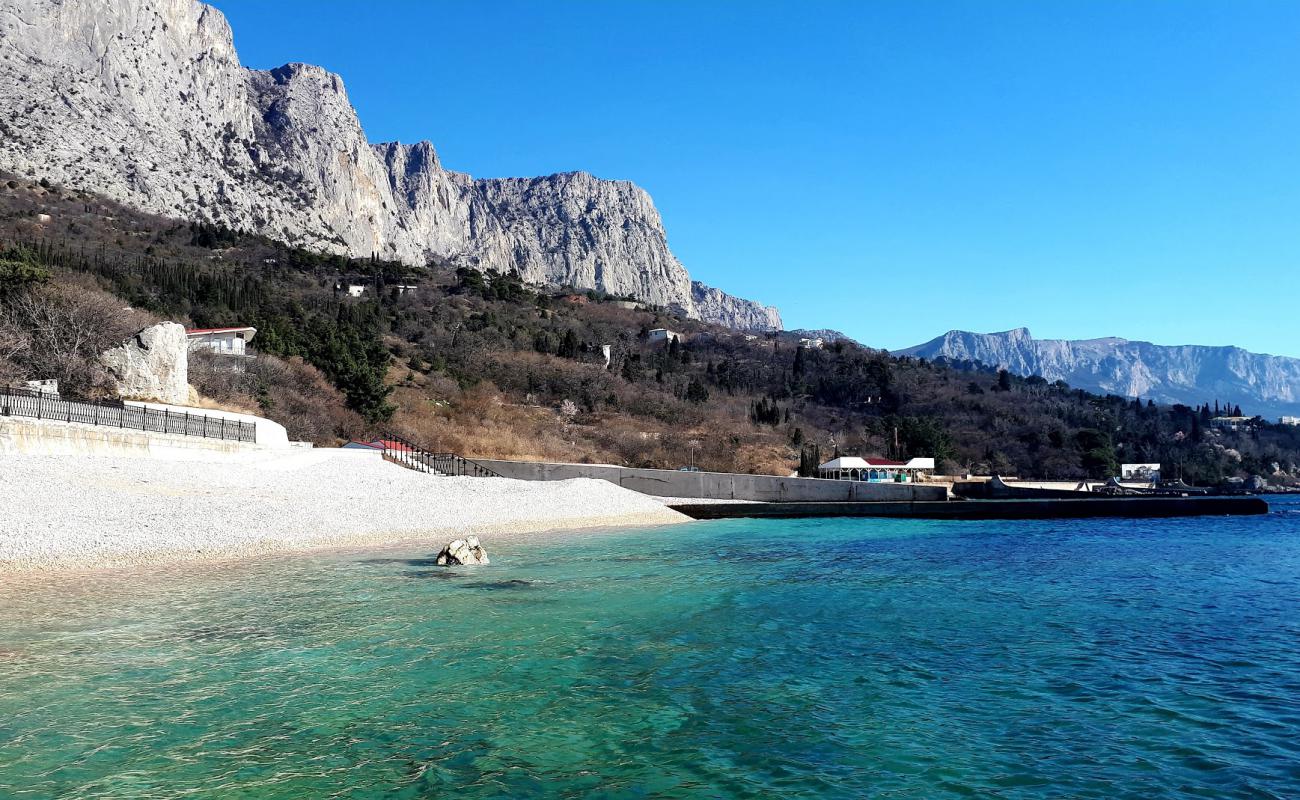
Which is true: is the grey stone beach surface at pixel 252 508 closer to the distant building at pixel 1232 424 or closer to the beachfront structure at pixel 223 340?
the beachfront structure at pixel 223 340

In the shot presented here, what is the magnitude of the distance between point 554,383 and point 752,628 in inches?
2520

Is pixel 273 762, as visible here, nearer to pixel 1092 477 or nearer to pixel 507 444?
pixel 507 444

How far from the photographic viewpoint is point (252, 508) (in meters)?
24.2

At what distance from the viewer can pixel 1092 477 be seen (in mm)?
90500

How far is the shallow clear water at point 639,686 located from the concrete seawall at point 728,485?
23.4 metres

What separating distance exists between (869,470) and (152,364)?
4670 centimetres

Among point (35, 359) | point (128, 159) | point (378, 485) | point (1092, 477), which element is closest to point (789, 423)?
point (1092, 477)

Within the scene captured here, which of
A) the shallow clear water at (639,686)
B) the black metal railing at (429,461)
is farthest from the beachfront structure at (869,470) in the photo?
the shallow clear water at (639,686)

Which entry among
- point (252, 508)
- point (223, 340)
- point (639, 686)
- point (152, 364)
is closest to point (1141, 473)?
point (223, 340)

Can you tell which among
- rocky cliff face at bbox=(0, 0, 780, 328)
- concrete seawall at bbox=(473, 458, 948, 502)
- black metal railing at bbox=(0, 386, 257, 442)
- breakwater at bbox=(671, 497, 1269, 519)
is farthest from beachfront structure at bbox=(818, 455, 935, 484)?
rocky cliff face at bbox=(0, 0, 780, 328)

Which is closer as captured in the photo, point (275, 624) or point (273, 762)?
point (273, 762)

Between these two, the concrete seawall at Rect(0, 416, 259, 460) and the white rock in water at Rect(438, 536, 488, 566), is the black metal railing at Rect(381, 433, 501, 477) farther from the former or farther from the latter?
the white rock in water at Rect(438, 536, 488, 566)

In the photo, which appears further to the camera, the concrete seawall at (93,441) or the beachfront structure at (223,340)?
the beachfront structure at (223,340)

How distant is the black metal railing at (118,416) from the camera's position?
78.3ft
